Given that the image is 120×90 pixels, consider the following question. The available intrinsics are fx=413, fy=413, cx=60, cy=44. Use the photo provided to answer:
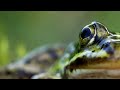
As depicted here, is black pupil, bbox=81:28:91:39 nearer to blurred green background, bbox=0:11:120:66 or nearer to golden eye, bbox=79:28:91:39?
golden eye, bbox=79:28:91:39

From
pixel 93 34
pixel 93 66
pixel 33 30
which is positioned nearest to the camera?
pixel 93 66

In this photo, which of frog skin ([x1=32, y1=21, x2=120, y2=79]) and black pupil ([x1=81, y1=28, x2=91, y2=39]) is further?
black pupil ([x1=81, y1=28, x2=91, y2=39])

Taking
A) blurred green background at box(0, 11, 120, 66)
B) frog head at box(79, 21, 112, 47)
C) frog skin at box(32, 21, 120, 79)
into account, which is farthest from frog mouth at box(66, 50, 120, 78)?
blurred green background at box(0, 11, 120, 66)

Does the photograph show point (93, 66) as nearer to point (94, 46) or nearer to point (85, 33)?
point (94, 46)

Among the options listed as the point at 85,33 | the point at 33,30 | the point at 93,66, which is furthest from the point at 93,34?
the point at 33,30

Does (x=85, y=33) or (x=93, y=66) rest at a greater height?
(x=85, y=33)

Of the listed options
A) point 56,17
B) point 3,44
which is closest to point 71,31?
point 56,17
